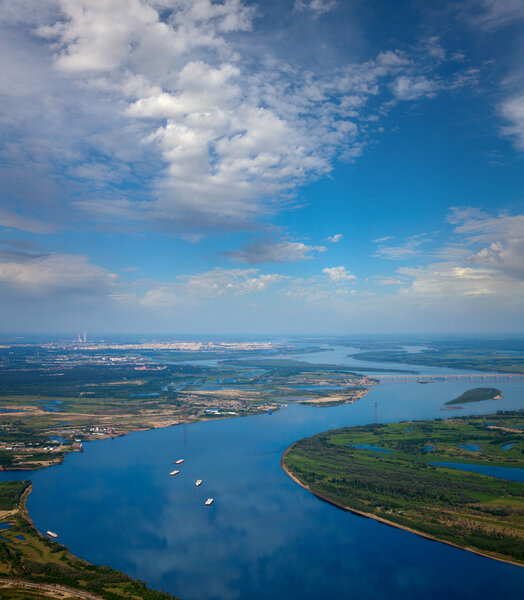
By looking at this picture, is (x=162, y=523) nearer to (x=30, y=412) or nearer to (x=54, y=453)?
(x=54, y=453)

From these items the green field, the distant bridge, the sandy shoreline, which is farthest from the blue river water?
the distant bridge

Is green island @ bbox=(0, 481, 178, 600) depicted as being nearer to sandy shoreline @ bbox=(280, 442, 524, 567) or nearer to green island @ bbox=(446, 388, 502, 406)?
sandy shoreline @ bbox=(280, 442, 524, 567)

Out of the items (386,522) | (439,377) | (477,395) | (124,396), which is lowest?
(386,522)

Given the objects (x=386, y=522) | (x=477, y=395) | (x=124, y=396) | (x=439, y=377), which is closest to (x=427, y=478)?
(x=386, y=522)

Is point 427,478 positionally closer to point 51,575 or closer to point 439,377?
point 51,575

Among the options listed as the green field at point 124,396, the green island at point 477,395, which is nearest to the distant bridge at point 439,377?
the green field at point 124,396

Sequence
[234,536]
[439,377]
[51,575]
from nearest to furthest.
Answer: [51,575], [234,536], [439,377]
